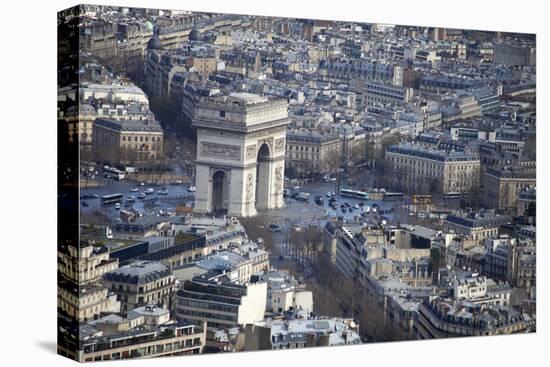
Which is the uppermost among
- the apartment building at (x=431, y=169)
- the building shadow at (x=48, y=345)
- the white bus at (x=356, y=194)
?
the apartment building at (x=431, y=169)

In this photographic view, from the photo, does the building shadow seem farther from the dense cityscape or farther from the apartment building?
the apartment building

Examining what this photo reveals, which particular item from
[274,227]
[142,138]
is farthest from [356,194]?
[142,138]

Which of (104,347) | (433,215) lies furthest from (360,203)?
(104,347)

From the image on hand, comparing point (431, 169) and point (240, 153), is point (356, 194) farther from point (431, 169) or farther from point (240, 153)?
point (240, 153)

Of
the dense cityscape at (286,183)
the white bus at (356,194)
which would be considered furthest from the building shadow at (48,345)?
the white bus at (356,194)

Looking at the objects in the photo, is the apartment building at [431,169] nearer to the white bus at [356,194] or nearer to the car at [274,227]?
the white bus at [356,194]

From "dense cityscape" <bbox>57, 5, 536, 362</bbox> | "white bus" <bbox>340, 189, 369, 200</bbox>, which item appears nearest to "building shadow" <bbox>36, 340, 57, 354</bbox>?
"dense cityscape" <bbox>57, 5, 536, 362</bbox>
